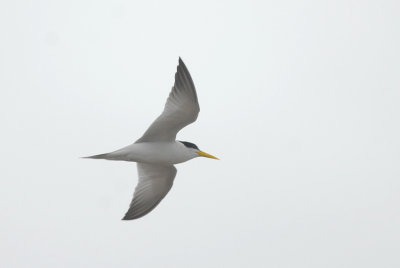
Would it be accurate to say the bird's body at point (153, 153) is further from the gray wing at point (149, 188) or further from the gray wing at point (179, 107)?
the gray wing at point (149, 188)

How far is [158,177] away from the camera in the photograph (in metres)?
17.8

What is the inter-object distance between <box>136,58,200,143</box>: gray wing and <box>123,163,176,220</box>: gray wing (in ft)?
6.84

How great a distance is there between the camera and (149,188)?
58.4ft

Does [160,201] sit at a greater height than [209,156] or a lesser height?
lesser

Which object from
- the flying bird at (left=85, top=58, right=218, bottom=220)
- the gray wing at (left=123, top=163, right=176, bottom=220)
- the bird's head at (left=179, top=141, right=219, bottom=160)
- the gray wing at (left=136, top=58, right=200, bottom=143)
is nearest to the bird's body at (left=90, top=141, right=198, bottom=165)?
the flying bird at (left=85, top=58, right=218, bottom=220)

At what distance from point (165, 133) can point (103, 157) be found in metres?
1.54

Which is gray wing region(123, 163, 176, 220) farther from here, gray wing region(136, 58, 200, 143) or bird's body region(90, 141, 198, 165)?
gray wing region(136, 58, 200, 143)

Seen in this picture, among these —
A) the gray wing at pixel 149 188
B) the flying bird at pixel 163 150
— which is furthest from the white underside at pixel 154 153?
the gray wing at pixel 149 188

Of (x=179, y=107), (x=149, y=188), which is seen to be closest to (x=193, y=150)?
(x=179, y=107)

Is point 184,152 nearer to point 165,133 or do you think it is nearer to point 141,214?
point 165,133

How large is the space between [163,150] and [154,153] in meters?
0.23

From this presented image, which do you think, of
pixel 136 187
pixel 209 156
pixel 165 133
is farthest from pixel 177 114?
pixel 136 187

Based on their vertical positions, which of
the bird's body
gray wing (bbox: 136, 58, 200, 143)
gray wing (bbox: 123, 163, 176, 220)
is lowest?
gray wing (bbox: 123, 163, 176, 220)

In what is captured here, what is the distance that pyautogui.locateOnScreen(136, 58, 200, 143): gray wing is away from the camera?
15164 millimetres
